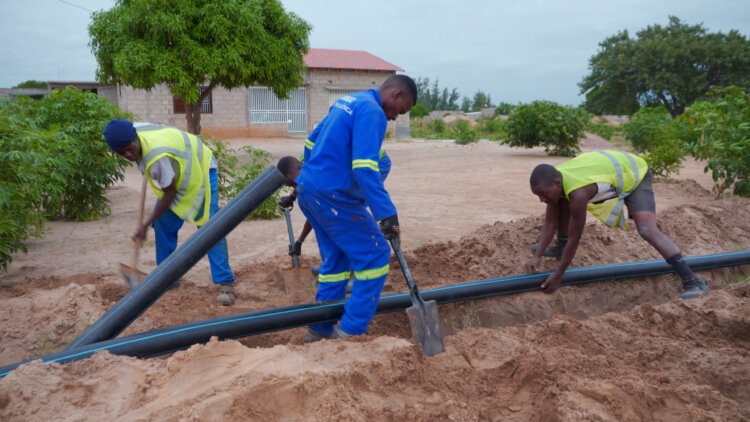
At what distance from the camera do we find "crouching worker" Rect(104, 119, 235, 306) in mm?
3287

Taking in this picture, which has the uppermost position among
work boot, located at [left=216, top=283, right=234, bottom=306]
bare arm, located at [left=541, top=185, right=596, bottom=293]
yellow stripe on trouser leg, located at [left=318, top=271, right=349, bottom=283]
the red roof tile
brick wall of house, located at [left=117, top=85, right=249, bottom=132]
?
the red roof tile

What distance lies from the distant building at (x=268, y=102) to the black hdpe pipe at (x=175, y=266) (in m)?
20.2

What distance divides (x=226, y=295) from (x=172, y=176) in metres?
1.06

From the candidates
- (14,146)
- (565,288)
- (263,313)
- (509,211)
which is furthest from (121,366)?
(509,211)

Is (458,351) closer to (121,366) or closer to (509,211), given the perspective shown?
(121,366)

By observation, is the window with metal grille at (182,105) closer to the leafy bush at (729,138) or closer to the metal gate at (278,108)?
the metal gate at (278,108)

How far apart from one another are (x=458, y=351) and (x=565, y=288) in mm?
1808

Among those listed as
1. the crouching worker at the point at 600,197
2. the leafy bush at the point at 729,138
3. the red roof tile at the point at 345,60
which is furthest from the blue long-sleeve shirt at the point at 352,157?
the red roof tile at the point at 345,60

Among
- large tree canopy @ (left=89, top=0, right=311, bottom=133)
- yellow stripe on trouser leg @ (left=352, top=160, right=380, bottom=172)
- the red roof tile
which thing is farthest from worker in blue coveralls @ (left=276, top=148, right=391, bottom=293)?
the red roof tile

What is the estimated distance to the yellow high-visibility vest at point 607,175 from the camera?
3.44 metres

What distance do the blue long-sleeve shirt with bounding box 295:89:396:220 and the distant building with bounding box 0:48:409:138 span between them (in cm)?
2046

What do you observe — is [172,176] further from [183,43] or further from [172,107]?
[172,107]

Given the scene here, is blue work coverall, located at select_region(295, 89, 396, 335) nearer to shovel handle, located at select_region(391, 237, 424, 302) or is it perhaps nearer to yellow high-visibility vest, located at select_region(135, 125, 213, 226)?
shovel handle, located at select_region(391, 237, 424, 302)

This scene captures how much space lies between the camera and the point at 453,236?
5.97 meters
